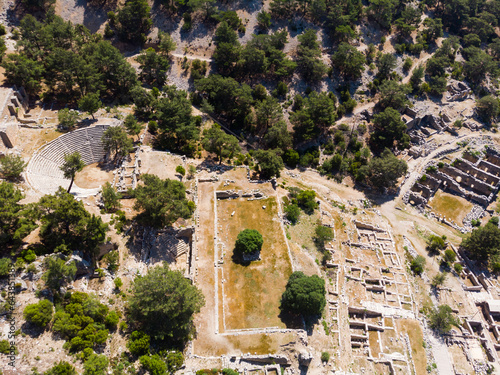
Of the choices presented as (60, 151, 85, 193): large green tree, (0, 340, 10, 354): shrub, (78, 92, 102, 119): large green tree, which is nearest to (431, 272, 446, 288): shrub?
(0, 340, 10, 354): shrub

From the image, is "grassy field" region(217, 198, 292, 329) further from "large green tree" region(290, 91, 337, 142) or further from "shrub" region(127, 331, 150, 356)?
"large green tree" region(290, 91, 337, 142)

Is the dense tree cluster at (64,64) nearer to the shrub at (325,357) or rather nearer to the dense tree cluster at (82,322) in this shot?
the dense tree cluster at (82,322)

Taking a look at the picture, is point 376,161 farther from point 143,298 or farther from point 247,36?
point 143,298

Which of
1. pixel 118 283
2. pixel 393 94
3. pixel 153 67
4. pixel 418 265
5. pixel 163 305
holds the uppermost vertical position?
pixel 153 67

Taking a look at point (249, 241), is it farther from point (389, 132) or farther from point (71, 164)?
point (389, 132)

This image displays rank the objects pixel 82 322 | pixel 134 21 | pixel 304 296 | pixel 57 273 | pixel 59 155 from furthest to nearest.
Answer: pixel 134 21
pixel 59 155
pixel 304 296
pixel 57 273
pixel 82 322

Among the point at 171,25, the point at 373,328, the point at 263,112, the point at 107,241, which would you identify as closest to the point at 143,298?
the point at 107,241

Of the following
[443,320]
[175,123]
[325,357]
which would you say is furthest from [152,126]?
[443,320]
